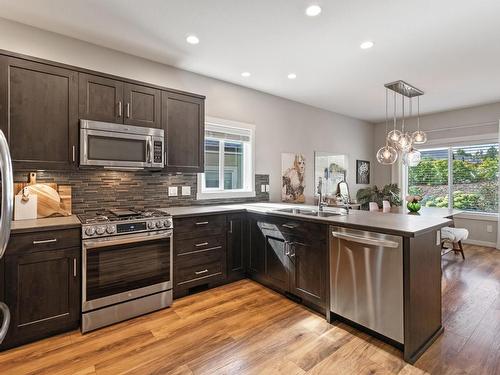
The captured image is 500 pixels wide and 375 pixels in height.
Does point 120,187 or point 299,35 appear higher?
point 299,35

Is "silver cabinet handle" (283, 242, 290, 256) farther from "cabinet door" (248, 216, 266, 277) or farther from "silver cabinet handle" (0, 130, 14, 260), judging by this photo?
"silver cabinet handle" (0, 130, 14, 260)

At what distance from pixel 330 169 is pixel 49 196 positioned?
15.5ft

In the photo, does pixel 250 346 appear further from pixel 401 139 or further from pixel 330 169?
pixel 330 169

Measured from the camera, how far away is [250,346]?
2.05m

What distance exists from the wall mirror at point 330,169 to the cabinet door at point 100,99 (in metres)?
3.63

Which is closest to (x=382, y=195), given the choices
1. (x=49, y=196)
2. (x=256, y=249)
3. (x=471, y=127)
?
(x=471, y=127)

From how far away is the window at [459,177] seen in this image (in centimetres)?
509

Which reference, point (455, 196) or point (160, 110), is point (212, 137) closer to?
point (160, 110)

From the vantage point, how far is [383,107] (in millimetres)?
5266

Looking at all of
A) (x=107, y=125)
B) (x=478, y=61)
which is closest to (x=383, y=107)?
(x=478, y=61)

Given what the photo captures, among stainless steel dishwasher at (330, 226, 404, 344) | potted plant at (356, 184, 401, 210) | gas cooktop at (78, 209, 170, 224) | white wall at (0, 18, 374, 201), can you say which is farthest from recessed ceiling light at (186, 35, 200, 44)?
potted plant at (356, 184, 401, 210)

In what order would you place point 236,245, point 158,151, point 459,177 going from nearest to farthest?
point 158,151
point 236,245
point 459,177

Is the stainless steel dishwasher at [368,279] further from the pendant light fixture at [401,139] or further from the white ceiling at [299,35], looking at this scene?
the pendant light fixture at [401,139]

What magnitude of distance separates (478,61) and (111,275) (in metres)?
4.60
